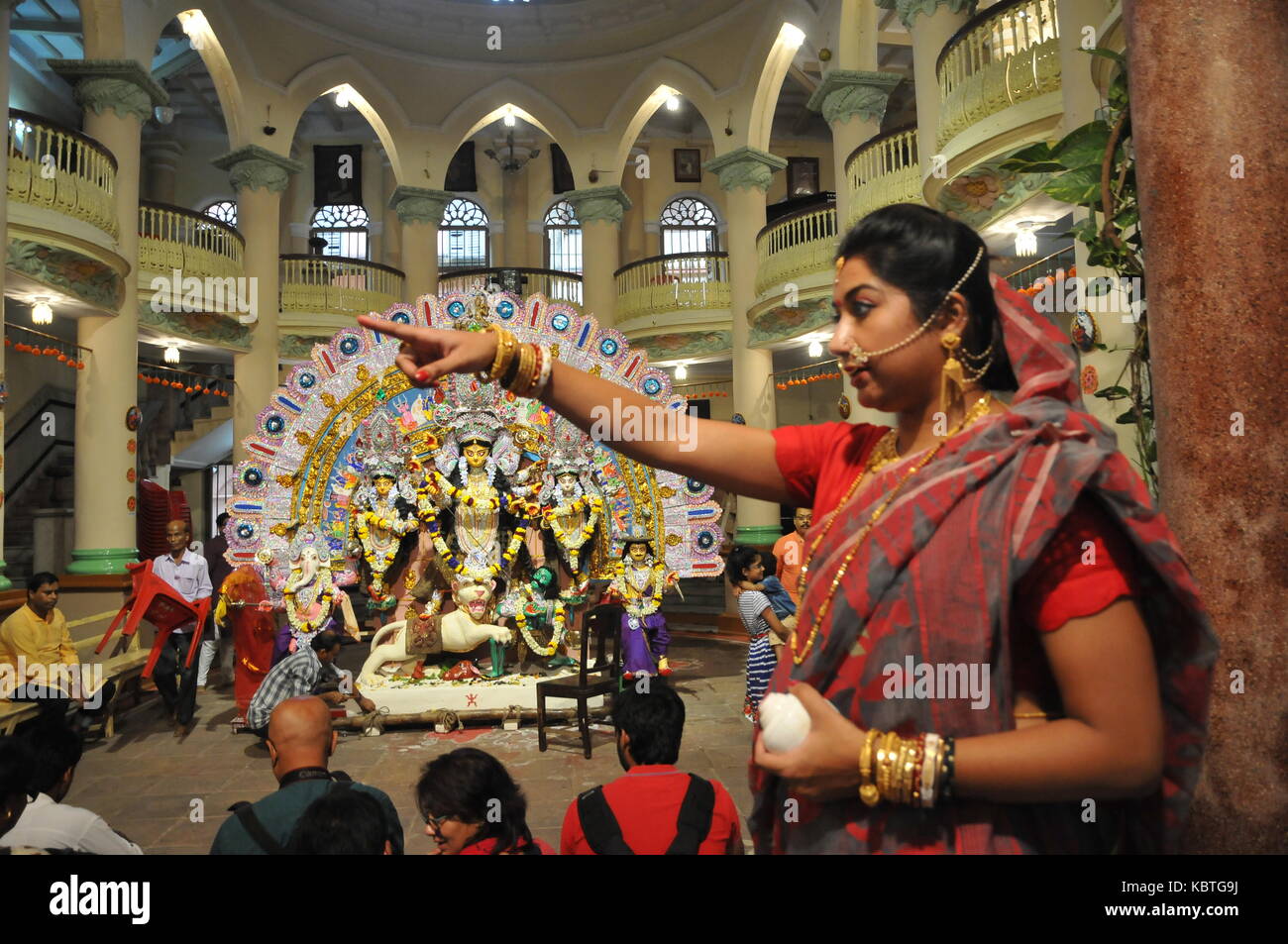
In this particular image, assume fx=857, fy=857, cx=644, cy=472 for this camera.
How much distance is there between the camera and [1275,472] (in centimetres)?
173

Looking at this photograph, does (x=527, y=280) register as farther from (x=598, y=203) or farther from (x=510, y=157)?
(x=510, y=157)

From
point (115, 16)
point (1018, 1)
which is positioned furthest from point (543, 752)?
point (115, 16)

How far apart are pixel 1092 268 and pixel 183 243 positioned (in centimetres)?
1190

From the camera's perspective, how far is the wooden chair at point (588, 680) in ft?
20.8

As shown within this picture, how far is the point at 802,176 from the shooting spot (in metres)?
19.0

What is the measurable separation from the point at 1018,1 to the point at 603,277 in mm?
9149

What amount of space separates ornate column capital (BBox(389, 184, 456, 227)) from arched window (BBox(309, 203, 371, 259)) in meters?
4.20

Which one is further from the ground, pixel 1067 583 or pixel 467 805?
pixel 1067 583

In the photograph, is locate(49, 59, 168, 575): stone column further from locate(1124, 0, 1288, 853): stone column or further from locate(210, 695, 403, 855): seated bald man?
locate(1124, 0, 1288, 853): stone column

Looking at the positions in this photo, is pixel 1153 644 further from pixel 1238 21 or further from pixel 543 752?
pixel 543 752

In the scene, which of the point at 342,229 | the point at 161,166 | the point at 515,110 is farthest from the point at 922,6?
the point at 161,166

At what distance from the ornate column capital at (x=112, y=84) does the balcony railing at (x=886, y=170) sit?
8623 mm

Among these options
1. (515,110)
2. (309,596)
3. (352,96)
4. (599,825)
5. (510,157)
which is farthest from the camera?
(510,157)

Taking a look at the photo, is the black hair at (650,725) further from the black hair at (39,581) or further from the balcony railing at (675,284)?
the balcony railing at (675,284)
